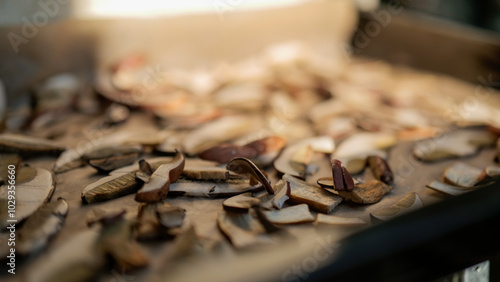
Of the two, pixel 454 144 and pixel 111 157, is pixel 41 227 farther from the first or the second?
pixel 454 144

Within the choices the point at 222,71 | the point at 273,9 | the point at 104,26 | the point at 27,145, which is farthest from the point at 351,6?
the point at 27,145

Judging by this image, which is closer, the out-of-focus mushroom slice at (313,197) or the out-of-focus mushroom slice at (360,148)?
the out-of-focus mushroom slice at (313,197)

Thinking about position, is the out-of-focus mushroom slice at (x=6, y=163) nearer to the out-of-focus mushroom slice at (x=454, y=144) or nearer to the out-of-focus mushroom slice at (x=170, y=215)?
the out-of-focus mushroom slice at (x=170, y=215)

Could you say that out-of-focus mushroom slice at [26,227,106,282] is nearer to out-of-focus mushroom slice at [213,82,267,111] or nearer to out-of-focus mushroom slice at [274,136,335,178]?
out-of-focus mushroom slice at [274,136,335,178]

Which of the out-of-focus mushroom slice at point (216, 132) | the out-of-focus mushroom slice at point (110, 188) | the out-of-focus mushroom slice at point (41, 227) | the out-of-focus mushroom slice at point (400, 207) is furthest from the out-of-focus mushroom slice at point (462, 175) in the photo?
the out-of-focus mushroom slice at point (41, 227)

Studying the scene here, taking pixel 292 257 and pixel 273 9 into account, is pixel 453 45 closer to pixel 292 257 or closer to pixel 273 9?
pixel 273 9

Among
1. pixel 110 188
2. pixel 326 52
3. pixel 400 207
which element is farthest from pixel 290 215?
pixel 326 52

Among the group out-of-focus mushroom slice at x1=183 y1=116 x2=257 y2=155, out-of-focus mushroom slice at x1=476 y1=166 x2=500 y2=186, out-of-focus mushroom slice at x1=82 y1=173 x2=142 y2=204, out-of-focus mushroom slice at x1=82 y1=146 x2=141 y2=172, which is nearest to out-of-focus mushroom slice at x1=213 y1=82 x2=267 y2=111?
out-of-focus mushroom slice at x1=183 y1=116 x2=257 y2=155
